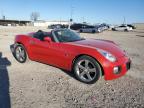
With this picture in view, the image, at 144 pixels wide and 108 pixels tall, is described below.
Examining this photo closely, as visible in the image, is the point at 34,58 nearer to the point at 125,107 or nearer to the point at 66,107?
the point at 66,107

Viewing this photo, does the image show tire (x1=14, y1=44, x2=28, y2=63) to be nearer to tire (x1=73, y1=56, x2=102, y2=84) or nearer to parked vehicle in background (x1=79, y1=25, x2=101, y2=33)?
tire (x1=73, y1=56, x2=102, y2=84)

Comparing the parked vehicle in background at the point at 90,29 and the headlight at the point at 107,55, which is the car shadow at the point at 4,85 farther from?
the parked vehicle in background at the point at 90,29

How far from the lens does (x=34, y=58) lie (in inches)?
277

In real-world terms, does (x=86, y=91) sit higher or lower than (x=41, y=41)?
lower

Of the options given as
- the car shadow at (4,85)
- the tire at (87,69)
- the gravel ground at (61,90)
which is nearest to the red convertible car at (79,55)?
the tire at (87,69)

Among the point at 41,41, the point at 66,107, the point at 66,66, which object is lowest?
the point at 66,107

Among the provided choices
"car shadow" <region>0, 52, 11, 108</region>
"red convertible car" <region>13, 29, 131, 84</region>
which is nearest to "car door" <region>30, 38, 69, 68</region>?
"red convertible car" <region>13, 29, 131, 84</region>

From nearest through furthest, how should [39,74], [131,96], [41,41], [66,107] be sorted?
[66,107] < [131,96] < [39,74] < [41,41]

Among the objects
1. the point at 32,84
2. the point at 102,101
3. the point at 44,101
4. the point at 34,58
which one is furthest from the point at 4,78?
the point at 102,101

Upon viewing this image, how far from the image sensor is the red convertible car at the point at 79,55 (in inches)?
209

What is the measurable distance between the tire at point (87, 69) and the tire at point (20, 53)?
249 centimetres

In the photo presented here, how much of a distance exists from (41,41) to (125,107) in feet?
11.9

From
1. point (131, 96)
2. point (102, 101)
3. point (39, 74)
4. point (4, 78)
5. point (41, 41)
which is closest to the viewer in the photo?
point (102, 101)

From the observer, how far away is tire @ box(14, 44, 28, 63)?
24.4 ft
